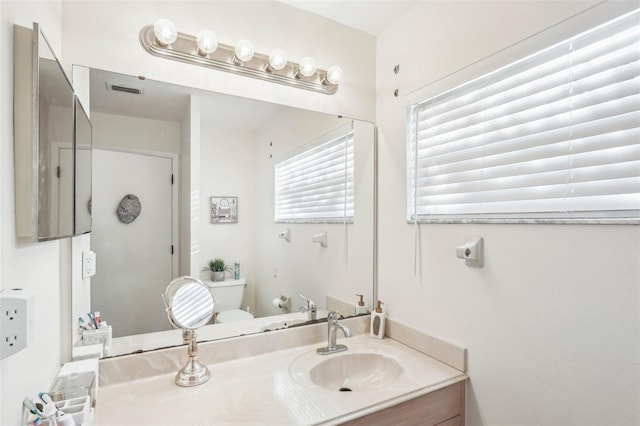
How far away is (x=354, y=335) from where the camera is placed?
5.67ft

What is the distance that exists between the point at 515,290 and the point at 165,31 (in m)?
1.59

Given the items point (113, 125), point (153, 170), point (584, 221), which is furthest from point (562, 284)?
point (113, 125)

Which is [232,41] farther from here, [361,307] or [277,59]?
[361,307]

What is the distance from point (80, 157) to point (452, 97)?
4.61ft

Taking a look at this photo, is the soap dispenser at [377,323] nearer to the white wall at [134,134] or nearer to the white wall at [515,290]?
the white wall at [515,290]

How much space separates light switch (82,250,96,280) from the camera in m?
1.17

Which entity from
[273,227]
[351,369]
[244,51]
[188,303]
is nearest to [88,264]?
[188,303]

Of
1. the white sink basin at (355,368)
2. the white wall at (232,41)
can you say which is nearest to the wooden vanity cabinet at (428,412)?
the white sink basin at (355,368)

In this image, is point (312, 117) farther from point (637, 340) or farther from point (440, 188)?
point (637, 340)

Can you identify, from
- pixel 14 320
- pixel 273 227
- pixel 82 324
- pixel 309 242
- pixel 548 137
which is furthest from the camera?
pixel 309 242

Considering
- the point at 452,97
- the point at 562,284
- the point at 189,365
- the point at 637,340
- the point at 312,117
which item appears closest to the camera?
the point at 637,340

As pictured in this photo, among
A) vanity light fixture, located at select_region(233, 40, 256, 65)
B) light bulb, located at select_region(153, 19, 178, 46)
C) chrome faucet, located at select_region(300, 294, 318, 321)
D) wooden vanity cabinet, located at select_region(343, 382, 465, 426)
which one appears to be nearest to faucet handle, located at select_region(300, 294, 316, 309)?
chrome faucet, located at select_region(300, 294, 318, 321)

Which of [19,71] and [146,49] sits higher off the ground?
[146,49]

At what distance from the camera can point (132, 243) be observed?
1280 millimetres
